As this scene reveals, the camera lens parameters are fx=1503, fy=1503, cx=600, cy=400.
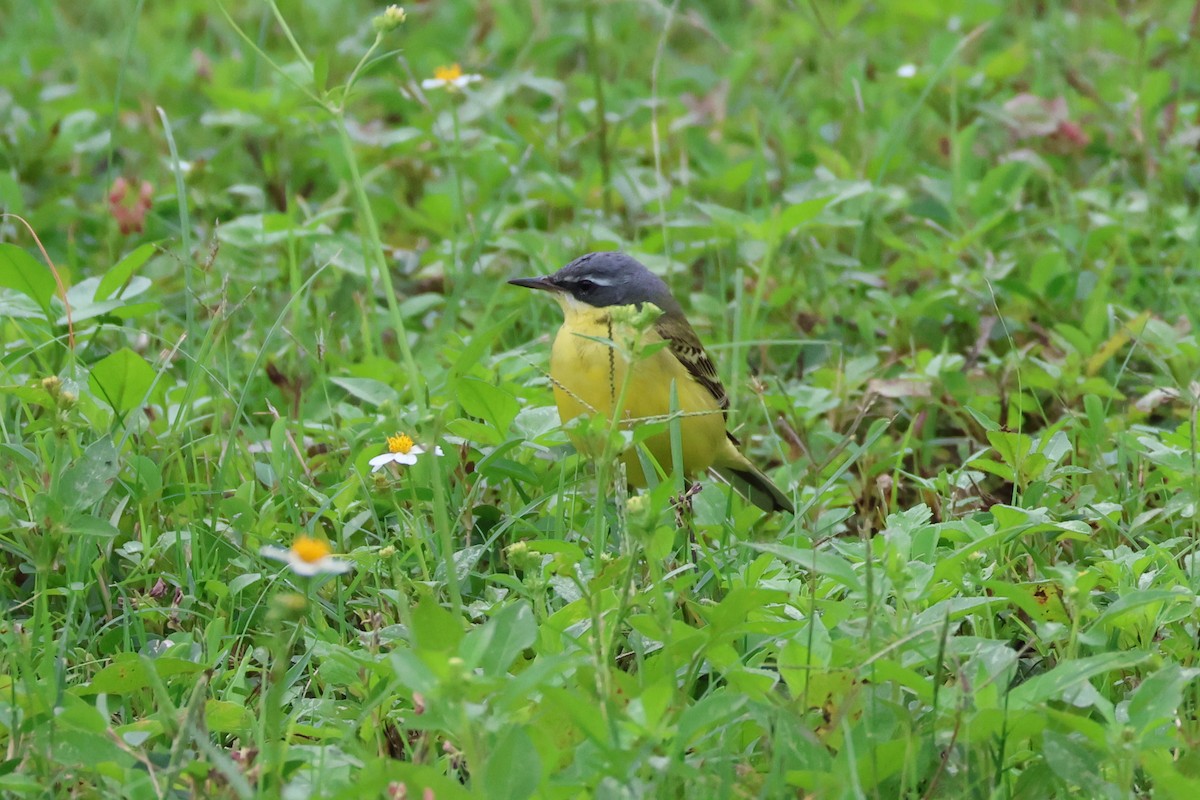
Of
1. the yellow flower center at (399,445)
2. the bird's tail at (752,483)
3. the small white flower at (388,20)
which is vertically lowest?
the bird's tail at (752,483)

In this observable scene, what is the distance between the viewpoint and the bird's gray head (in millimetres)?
5324

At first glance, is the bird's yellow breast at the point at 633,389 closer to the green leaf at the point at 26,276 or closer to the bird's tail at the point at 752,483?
the bird's tail at the point at 752,483

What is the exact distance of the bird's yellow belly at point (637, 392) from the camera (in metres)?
4.79

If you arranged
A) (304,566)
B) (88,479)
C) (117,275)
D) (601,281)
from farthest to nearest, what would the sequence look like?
(601,281) < (117,275) < (88,479) < (304,566)

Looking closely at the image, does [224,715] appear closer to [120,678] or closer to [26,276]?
[120,678]

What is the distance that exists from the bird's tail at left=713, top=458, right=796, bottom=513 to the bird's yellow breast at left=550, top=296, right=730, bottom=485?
84mm

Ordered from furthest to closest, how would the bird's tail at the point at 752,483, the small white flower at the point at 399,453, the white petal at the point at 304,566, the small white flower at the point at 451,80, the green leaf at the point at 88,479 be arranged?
1. the small white flower at the point at 451,80
2. the bird's tail at the point at 752,483
3. the small white flower at the point at 399,453
4. the green leaf at the point at 88,479
5. the white petal at the point at 304,566

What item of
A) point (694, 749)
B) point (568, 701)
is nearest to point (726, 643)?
point (694, 749)

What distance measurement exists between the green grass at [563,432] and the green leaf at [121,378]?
13mm

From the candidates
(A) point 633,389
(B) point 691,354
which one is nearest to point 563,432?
(A) point 633,389

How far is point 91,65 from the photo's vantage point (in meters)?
8.62

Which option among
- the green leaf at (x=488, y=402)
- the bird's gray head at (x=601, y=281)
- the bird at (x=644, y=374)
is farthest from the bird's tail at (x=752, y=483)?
the green leaf at (x=488, y=402)

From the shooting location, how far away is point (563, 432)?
4230 mm

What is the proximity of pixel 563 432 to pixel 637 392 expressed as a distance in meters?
0.75
